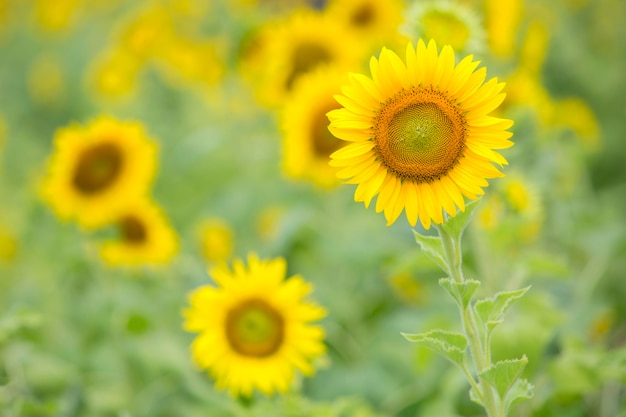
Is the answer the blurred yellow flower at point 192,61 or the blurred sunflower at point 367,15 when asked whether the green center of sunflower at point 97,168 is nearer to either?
the blurred sunflower at point 367,15

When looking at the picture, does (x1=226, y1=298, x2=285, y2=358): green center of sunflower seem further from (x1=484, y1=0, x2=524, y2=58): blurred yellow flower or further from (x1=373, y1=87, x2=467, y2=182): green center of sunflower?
(x1=484, y1=0, x2=524, y2=58): blurred yellow flower

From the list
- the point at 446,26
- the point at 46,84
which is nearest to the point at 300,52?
the point at 446,26

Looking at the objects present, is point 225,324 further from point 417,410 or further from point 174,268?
point 174,268

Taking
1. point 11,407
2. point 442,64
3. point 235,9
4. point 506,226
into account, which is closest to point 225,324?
point 11,407


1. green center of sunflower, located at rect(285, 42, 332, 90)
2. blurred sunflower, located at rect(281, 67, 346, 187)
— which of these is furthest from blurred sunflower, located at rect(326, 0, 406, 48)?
blurred sunflower, located at rect(281, 67, 346, 187)

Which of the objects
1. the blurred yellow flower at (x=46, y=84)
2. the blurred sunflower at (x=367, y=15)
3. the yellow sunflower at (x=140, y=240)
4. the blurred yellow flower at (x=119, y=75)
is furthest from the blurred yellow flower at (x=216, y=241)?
the blurred yellow flower at (x=46, y=84)

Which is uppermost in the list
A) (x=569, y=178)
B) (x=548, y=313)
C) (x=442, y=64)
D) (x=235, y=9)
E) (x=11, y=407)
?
(x=235, y=9)

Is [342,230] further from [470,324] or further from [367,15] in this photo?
[470,324]

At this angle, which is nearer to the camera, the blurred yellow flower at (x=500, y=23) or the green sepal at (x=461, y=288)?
the green sepal at (x=461, y=288)
